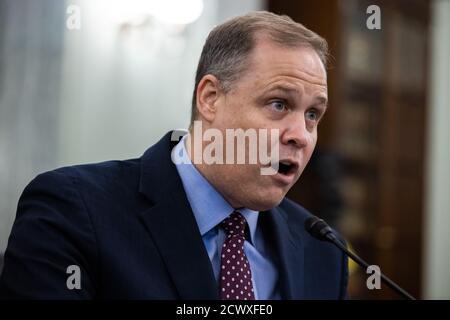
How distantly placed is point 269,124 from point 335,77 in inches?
116

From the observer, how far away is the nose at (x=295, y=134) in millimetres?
1047

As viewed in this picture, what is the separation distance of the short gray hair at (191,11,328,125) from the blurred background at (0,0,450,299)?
0.36 feet

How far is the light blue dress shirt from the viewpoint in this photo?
3.73 ft

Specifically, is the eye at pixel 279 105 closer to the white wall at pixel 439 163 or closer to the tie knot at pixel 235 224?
the tie knot at pixel 235 224

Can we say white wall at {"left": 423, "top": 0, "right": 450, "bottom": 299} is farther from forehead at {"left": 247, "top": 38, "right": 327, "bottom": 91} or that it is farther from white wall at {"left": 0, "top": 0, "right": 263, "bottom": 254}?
forehead at {"left": 247, "top": 38, "right": 327, "bottom": 91}

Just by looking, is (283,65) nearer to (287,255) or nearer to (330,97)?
→ (287,255)

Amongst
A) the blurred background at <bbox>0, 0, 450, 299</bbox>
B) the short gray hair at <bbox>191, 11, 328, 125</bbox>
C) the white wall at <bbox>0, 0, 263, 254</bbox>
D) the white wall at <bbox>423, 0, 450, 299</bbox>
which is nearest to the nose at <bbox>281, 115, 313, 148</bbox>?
the short gray hair at <bbox>191, 11, 328, 125</bbox>

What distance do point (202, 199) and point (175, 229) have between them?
9cm

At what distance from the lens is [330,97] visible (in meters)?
3.90

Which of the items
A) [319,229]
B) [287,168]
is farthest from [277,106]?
[319,229]

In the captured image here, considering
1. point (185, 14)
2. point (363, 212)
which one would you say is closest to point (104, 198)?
point (185, 14)

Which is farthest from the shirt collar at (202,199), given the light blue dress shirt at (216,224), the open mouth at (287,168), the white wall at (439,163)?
the white wall at (439,163)

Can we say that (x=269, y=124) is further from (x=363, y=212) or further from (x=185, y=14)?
(x=363, y=212)

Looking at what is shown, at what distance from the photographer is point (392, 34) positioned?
457cm
